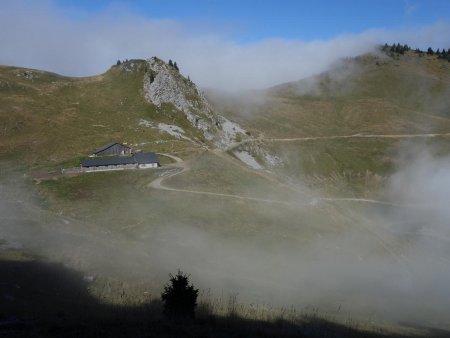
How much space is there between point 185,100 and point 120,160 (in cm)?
7301

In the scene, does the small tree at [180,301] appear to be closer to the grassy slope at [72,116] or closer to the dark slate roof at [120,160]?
the dark slate roof at [120,160]

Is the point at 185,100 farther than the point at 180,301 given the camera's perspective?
Yes

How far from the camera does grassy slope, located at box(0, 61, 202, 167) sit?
11644cm

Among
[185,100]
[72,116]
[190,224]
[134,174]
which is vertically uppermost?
[185,100]

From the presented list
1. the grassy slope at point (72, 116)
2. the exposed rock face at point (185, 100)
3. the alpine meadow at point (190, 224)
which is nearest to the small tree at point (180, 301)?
the alpine meadow at point (190, 224)

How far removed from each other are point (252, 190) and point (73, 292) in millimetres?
67068

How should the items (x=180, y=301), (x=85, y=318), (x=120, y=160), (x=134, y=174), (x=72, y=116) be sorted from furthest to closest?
1. (x=72, y=116)
2. (x=120, y=160)
3. (x=134, y=174)
4. (x=180, y=301)
5. (x=85, y=318)

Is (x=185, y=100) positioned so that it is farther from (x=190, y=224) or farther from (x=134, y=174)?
(x=190, y=224)

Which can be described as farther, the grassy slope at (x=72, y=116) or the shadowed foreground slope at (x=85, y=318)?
the grassy slope at (x=72, y=116)

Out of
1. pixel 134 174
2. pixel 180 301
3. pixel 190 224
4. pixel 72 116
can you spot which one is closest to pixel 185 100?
pixel 72 116

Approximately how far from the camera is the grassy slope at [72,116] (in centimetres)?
11644

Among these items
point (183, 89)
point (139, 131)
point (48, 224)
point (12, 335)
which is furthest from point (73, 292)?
point (183, 89)

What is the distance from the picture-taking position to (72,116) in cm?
14188

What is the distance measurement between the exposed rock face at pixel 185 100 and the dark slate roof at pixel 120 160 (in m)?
50.6
